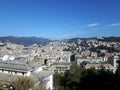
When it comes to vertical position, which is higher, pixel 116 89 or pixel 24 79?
pixel 24 79

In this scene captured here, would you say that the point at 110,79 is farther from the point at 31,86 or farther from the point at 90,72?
the point at 31,86

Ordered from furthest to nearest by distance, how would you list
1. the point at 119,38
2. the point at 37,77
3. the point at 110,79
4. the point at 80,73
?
the point at 119,38
the point at 80,73
the point at 110,79
the point at 37,77

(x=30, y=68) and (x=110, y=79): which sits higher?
(x=30, y=68)

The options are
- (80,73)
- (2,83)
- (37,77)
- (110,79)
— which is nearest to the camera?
(2,83)

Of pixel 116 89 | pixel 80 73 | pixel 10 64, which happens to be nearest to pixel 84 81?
pixel 80 73

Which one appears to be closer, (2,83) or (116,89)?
(2,83)

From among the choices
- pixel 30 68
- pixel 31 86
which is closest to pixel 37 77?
pixel 30 68

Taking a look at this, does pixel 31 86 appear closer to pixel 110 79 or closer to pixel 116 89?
pixel 116 89

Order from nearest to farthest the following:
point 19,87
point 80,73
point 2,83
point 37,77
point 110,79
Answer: point 19,87 < point 2,83 < point 37,77 < point 110,79 < point 80,73

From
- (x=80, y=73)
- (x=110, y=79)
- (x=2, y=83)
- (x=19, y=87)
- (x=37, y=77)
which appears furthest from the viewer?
(x=80, y=73)
